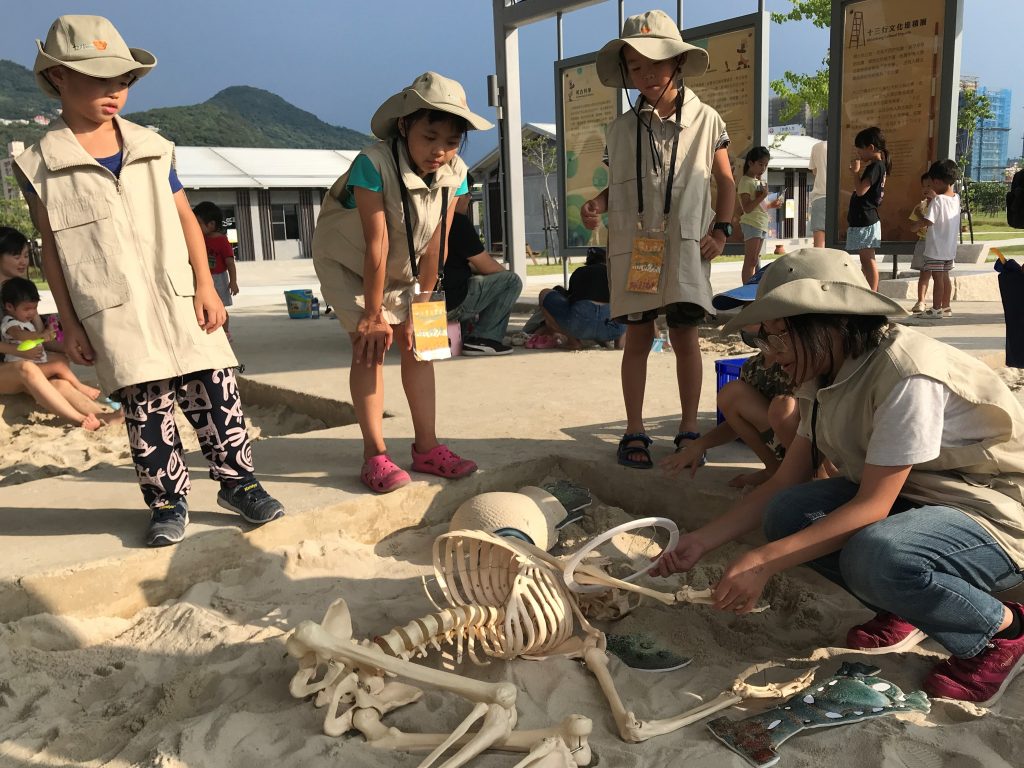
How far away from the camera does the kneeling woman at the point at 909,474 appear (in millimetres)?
1977

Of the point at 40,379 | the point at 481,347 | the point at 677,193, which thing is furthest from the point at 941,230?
the point at 40,379

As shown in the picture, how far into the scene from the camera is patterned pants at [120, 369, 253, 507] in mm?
2770

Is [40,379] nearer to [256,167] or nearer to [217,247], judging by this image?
[217,247]

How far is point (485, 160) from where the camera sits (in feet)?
88.9

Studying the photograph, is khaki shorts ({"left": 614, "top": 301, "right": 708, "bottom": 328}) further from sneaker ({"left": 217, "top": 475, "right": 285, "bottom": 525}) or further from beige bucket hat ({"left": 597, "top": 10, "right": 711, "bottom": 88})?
sneaker ({"left": 217, "top": 475, "right": 285, "bottom": 525})

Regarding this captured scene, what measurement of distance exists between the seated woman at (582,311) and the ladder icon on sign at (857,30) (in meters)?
2.75

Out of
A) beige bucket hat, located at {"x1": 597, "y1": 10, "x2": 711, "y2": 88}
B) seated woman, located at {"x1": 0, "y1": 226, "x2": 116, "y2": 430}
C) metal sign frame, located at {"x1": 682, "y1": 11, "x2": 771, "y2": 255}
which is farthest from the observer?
metal sign frame, located at {"x1": 682, "y1": 11, "x2": 771, "y2": 255}

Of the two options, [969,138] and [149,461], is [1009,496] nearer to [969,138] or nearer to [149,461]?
[149,461]

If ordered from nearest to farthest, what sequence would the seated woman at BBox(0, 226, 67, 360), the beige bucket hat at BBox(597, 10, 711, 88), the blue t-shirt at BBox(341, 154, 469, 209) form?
the blue t-shirt at BBox(341, 154, 469, 209)
the beige bucket hat at BBox(597, 10, 711, 88)
the seated woman at BBox(0, 226, 67, 360)

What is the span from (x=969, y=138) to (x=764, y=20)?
26.7 m

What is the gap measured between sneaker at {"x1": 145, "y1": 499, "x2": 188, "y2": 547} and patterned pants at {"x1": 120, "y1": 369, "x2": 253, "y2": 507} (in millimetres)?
26

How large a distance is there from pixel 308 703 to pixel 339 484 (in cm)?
135

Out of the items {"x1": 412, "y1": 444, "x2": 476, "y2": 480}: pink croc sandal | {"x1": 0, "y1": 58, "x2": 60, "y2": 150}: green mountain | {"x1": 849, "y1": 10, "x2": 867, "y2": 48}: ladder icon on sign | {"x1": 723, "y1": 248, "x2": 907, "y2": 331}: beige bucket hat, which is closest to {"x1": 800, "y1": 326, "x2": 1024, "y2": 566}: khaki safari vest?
{"x1": 723, "y1": 248, "x2": 907, "y2": 331}: beige bucket hat

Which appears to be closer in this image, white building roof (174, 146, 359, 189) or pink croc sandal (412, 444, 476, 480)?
pink croc sandal (412, 444, 476, 480)
